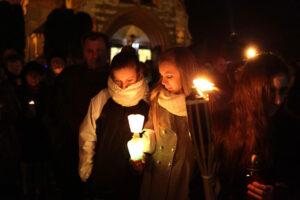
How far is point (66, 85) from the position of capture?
3068mm

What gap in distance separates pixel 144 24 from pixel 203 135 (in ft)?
54.2

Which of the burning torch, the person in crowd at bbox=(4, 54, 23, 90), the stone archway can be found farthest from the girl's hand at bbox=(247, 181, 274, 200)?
the stone archway

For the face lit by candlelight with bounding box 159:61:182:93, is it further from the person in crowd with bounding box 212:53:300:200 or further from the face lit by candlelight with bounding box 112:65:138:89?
the person in crowd with bounding box 212:53:300:200

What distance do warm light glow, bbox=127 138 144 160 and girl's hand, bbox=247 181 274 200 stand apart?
0.84 meters

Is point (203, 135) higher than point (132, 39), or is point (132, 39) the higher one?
point (132, 39)

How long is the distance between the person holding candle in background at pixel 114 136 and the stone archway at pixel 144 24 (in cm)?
1391

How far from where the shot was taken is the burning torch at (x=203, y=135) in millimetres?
1700

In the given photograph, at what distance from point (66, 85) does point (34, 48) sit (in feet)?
58.4

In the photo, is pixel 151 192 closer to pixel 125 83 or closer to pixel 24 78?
pixel 125 83

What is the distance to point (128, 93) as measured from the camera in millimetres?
2424

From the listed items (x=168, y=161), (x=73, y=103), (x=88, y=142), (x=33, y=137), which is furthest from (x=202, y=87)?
(x=33, y=137)

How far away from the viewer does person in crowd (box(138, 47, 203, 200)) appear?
221 centimetres

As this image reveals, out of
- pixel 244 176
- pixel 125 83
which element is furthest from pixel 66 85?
pixel 244 176

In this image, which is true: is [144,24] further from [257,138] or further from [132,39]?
[257,138]
